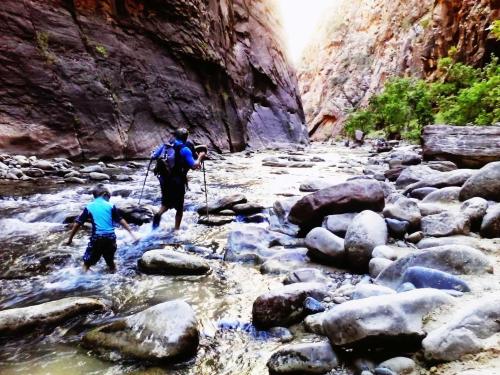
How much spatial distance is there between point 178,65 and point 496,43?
24884 millimetres

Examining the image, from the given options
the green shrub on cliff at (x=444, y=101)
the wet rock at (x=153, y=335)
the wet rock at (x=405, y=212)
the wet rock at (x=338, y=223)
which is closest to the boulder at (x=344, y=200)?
the wet rock at (x=338, y=223)

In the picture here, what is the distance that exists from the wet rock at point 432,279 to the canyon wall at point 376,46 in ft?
108

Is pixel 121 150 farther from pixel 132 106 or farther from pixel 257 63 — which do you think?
pixel 257 63

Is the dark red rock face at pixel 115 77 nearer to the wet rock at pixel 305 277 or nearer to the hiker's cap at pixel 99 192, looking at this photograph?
the hiker's cap at pixel 99 192

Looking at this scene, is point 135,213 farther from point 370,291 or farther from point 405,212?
point 370,291

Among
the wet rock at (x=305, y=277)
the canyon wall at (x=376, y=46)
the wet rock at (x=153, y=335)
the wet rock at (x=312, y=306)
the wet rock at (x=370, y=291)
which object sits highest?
the canyon wall at (x=376, y=46)

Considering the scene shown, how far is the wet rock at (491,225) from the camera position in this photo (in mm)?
3906

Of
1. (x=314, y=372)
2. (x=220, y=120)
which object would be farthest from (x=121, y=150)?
(x=314, y=372)

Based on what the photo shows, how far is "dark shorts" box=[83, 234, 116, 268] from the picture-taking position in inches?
176

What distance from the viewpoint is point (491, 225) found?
3938mm

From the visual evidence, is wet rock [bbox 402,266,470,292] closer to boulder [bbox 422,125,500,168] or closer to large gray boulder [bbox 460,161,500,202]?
large gray boulder [bbox 460,161,500,202]

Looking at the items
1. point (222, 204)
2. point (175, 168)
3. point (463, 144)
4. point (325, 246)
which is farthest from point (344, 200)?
point (463, 144)

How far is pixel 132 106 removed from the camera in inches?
648

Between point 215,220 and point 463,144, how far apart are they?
20.0 feet
